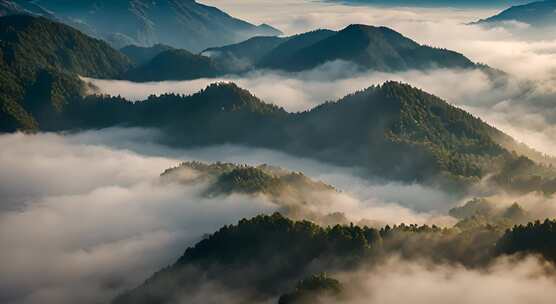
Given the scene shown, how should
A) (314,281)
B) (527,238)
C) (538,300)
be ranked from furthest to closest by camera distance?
(527,238) < (314,281) < (538,300)

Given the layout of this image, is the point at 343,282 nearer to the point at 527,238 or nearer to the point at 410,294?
the point at 410,294

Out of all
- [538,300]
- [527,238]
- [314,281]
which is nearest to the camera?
[538,300]

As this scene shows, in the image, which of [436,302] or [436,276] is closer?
[436,302]

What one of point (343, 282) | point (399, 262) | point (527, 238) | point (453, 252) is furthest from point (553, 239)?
point (343, 282)

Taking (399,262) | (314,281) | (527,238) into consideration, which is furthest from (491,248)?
(314,281)

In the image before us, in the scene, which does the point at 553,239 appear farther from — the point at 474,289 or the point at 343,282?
the point at 343,282

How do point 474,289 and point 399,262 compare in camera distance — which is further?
point 399,262

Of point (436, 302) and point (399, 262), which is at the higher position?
point (399, 262)

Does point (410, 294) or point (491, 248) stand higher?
point (491, 248)
